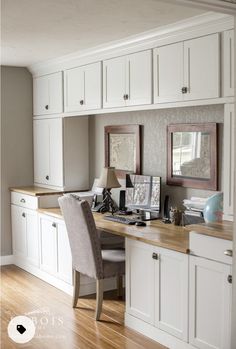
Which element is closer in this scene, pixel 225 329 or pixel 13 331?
pixel 225 329

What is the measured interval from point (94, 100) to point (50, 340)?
225cm

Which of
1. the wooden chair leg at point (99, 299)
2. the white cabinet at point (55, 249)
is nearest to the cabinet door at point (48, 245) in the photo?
the white cabinet at point (55, 249)

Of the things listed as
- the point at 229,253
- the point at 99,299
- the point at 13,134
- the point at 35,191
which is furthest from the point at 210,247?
the point at 13,134

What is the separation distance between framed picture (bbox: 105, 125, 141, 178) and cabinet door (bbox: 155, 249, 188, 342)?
1472 millimetres

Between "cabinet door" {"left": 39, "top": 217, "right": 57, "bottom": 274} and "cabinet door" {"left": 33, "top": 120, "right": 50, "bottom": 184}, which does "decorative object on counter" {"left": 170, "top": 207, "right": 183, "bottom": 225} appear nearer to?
"cabinet door" {"left": 39, "top": 217, "right": 57, "bottom": 274}

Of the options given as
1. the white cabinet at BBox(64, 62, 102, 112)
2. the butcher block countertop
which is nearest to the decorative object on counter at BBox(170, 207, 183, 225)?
the butcher block countertop

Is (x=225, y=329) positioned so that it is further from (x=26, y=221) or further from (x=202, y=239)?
(x=26, y=221)

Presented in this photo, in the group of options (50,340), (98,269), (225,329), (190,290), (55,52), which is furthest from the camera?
(55,52)

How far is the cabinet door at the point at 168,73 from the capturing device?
12.6ft

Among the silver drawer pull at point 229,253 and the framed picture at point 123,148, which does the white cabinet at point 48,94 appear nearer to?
the framed picture at point 123,148

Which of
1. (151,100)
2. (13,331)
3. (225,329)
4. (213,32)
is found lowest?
(13,331)

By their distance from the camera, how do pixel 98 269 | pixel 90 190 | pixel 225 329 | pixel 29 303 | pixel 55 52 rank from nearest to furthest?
pixel 225 329 → pixel 98 269 → pixel 29 303 → pixel 55 52 → pixel 90 190

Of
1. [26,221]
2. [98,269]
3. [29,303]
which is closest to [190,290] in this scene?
[98,269]

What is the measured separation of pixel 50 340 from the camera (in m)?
3.81
